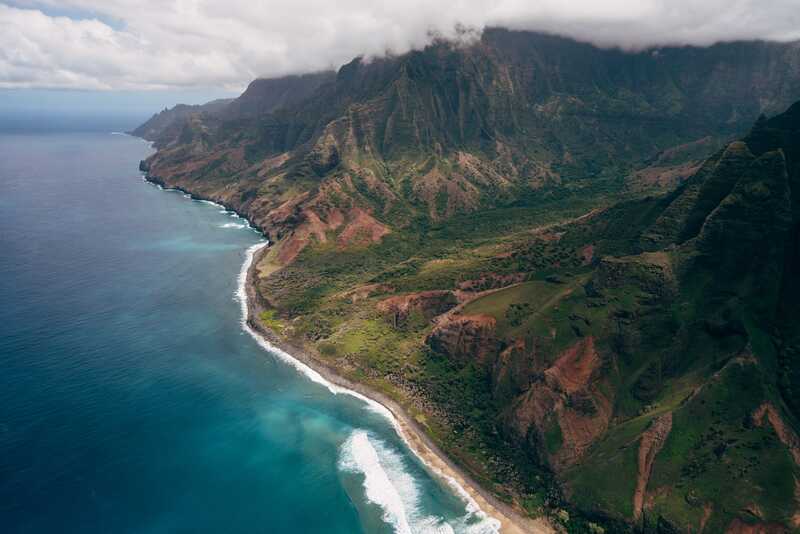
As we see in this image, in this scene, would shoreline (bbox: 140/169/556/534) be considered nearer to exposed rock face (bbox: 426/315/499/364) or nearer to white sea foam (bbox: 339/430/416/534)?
white sea foam (bbox: 339/430/416/534)

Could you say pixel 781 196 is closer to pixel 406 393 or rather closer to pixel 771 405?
pixel 771 405

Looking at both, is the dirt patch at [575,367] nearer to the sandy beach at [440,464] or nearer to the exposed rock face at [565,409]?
the exposed rock face at [565,409]

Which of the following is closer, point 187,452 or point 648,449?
point 648,449

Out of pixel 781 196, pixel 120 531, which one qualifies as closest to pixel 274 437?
pixel 120 531

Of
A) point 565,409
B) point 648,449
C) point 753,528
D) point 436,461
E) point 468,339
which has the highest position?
point 648,449

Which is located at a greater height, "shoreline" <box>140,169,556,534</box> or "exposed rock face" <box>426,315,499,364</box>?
"exposed rock face" <box>426,315,499,364</box>

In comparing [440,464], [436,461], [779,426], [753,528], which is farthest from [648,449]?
[436,461]

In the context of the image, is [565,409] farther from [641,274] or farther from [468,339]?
[468,339]

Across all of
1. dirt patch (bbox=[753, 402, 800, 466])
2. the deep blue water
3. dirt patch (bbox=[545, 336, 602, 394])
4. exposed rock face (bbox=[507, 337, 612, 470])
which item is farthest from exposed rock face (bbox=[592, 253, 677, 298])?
the deep blue water
